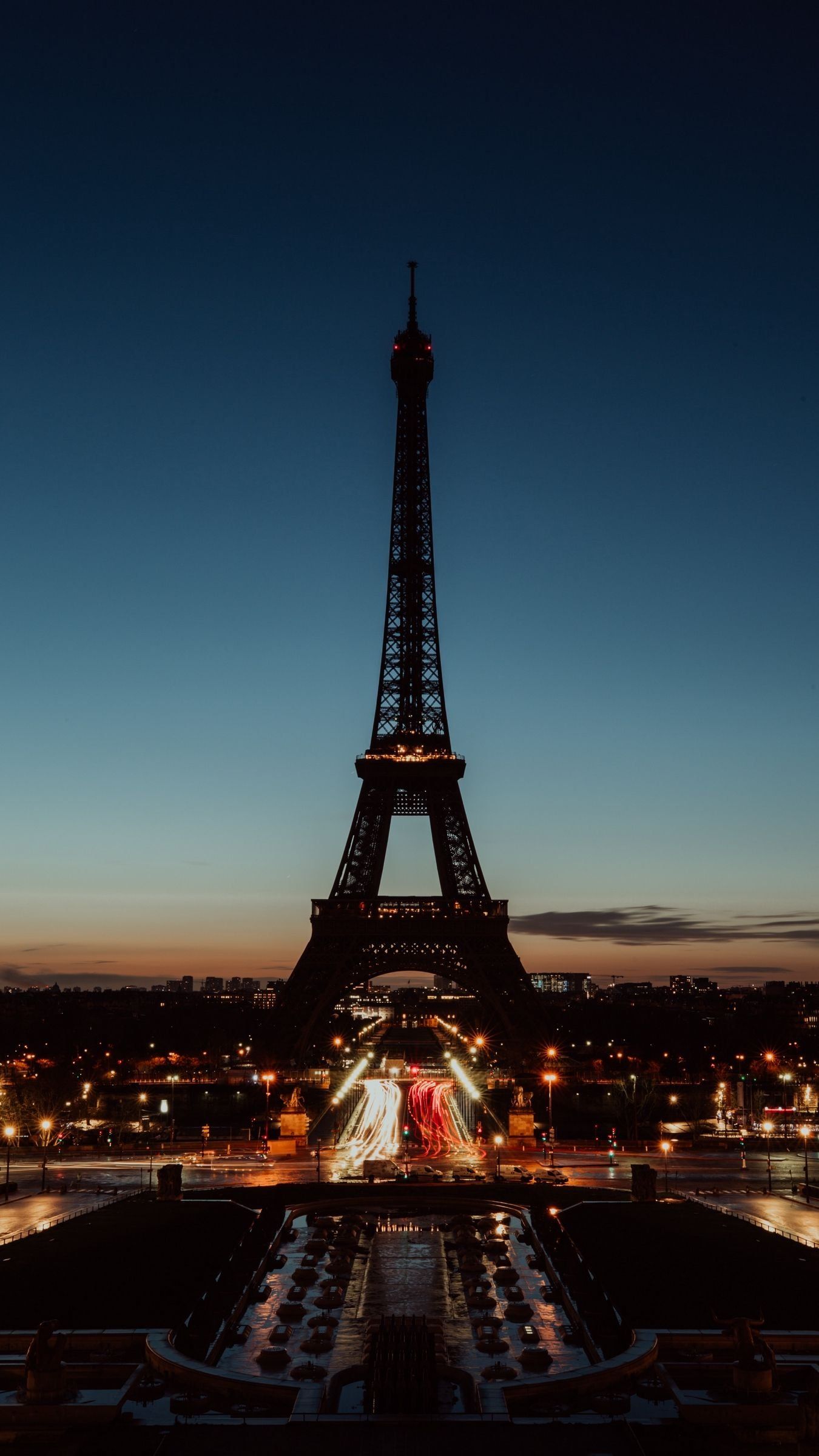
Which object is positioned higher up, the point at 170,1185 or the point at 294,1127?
the point at 294,1127

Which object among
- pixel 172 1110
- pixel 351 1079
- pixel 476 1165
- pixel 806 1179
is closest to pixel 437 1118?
pixel 172 1110

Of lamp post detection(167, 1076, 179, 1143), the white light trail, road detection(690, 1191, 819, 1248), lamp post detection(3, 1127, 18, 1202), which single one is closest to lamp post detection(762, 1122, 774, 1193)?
road detection(690, 1191, 819, 1248)

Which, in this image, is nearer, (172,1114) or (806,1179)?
(806,1179)

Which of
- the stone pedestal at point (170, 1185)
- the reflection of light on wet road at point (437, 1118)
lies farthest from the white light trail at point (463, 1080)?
the stone pedestal at point (170, 1185)

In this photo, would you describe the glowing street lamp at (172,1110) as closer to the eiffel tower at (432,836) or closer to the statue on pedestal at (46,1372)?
the eiffel tower at (432,836)

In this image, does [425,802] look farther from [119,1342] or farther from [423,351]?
[119,1342]

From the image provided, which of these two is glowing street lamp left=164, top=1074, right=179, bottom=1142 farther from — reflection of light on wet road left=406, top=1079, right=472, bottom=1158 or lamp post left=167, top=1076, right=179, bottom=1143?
reflection of light on wet road left=406, top=1079, right=472, bottom=1158

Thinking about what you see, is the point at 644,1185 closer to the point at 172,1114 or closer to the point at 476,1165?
the point at 476,1165
